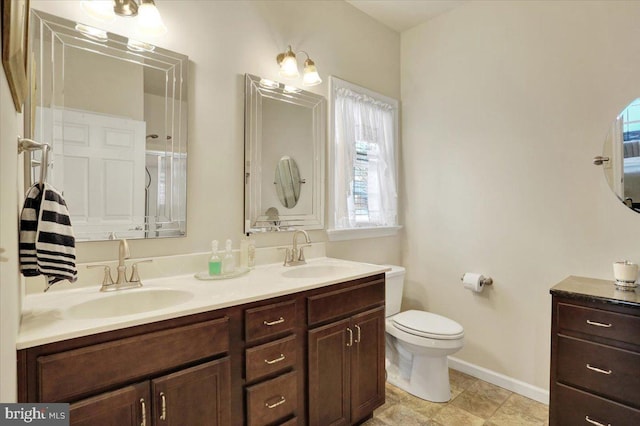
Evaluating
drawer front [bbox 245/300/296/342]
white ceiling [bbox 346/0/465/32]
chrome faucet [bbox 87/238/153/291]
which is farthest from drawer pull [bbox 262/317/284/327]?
white ceiling [bbox 346/0/465/32]

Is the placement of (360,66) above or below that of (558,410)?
above

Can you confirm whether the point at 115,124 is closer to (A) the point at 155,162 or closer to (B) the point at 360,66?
(A) the point at 155,162

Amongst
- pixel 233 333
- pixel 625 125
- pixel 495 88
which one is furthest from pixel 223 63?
pixel 625 125

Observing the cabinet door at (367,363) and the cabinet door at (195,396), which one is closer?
the cabinet door at (195,396)

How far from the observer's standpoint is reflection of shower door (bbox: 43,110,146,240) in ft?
4.59

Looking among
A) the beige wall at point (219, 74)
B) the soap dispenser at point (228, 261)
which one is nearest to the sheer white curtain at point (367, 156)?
the beige wall at point (219, 74)

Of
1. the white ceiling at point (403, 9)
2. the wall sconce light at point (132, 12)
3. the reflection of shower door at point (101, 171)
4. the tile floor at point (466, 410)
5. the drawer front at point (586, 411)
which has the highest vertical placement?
the white ceiling at point (403, 9)

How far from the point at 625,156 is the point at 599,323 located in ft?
3.22

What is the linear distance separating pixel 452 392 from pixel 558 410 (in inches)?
26.2

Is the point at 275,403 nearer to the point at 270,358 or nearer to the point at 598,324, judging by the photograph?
the point at 270,358

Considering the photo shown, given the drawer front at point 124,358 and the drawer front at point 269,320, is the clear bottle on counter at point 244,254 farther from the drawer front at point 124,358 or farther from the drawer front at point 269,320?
the drawer front at point 124,358

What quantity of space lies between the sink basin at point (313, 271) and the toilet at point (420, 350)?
0.58 m

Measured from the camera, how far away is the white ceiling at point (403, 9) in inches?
99.7

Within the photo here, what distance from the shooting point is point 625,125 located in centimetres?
190
